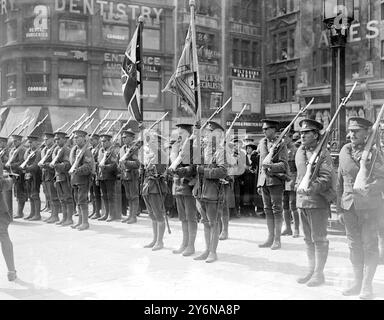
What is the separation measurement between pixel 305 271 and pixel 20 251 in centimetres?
423

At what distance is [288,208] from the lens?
9531mm

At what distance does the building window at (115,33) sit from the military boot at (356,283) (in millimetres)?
22593

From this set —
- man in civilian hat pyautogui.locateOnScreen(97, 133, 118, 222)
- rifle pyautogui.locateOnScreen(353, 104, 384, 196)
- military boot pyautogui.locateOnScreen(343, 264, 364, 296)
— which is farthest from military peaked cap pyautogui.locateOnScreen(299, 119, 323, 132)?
man in civilian hat pyautogui.locateOnScreen(97, 133, 118, 222)

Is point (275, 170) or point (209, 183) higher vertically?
point (275, 170)

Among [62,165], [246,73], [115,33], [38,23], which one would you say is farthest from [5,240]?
[115,33]

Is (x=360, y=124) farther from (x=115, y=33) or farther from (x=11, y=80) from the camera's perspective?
(x=11, y=80)

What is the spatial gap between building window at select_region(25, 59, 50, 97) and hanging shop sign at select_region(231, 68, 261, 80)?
9.02 meters

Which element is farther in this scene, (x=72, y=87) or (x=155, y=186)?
(x=72, y=87)

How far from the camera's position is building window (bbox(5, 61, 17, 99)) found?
2541 centimetres

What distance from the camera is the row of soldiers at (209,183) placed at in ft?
17.6

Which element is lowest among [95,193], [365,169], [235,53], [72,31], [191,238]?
[191,238]

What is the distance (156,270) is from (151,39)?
873 inches

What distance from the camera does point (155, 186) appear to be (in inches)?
316

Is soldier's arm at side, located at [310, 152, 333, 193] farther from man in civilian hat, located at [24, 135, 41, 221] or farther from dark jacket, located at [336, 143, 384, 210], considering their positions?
man in civilian hat, located at [24, 135, 41, 221]
